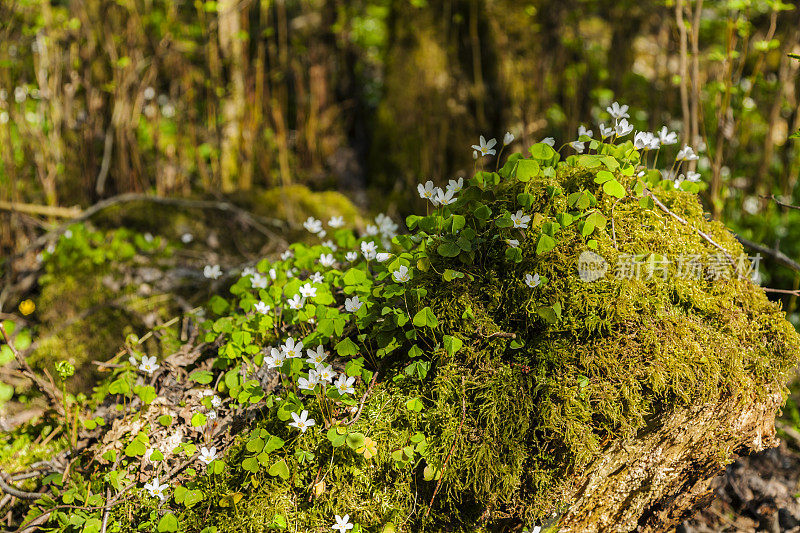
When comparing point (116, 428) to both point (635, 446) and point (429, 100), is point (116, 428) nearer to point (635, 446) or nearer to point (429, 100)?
point (635, 446)

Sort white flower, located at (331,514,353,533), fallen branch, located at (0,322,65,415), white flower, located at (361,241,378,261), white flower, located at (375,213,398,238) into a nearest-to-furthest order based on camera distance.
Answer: white flower, located at (331,514,353,533) < fallen branch, located at (0,322,65,415) < white flower, located at (361,241,378,261) < white flower, located at (375,213,398,238)

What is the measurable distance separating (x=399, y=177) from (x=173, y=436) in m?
4.03

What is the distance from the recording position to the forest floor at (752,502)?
7.47 feet

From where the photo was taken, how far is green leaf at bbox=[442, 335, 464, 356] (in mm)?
1690

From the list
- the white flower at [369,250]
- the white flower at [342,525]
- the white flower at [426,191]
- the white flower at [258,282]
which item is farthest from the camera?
the white flower at [258,282]

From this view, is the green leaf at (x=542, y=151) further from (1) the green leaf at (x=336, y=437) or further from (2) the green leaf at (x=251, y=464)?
(2) the green leaf at (x=251, y=464)

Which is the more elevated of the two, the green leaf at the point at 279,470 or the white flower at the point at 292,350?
the white flower at the point at 292,350

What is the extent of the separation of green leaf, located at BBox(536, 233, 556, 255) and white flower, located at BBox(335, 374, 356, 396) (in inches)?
32.1

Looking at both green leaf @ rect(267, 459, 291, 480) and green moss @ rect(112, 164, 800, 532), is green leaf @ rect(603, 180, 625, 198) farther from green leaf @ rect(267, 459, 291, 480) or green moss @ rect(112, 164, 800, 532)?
green leaf @ rect(267, 459, 291, 480)

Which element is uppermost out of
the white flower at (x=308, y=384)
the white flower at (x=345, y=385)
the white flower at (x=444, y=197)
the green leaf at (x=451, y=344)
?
the white flower at (x=444, y=197)

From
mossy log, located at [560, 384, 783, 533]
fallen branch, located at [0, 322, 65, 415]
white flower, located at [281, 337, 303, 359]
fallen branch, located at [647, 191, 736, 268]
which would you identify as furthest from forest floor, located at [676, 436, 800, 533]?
fallen branch, located at [0, 322, 65, 415]

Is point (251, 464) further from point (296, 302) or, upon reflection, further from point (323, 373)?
point (296, 302)

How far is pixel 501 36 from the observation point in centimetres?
523

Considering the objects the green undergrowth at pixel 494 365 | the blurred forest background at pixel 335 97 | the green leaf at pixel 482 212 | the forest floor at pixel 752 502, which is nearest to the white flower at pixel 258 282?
the green undergrowth at pixel 494 365
